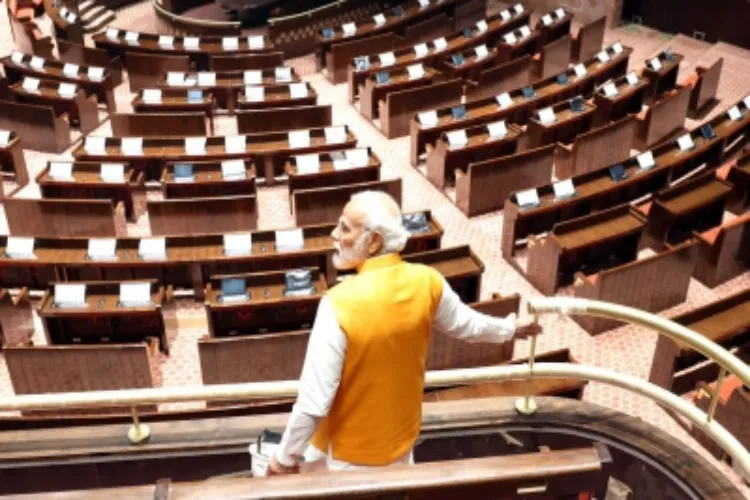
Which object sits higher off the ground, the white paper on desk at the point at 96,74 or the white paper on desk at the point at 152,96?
the white paper on desk at the point at 96,74

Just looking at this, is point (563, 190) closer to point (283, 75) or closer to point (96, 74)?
point (283, 75)

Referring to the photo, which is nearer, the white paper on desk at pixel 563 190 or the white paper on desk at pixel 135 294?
the white paper on desk at pixel 135 294

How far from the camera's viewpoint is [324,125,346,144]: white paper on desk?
6.75 metres

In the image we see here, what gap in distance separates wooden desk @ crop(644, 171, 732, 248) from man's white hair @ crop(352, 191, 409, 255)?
420cm

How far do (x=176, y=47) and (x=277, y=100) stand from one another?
2.02m

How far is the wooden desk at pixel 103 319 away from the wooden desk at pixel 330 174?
165 centimetres

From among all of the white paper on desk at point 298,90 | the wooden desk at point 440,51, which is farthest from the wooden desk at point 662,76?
the white paper on desk at point 298,90

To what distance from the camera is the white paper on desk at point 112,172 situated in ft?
20.1

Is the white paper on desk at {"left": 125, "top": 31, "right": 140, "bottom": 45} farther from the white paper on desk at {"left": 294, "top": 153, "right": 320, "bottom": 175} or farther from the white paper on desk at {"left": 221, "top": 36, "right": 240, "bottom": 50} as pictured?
the white paper on desk at {"left": 294, "top": 153, "right": 320, "bottom": 175}

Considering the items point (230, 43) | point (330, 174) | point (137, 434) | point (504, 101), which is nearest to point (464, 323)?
point (137, 434)

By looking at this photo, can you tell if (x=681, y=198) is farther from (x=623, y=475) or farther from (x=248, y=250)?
(x=623, y=475)

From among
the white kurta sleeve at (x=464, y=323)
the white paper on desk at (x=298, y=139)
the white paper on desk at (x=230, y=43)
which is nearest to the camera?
the white kurta sleeve at (x=464, y=323)

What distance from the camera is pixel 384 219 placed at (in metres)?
1.86

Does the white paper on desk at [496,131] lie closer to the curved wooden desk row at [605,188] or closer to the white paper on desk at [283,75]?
the curved wooden desk row at [605,188]
